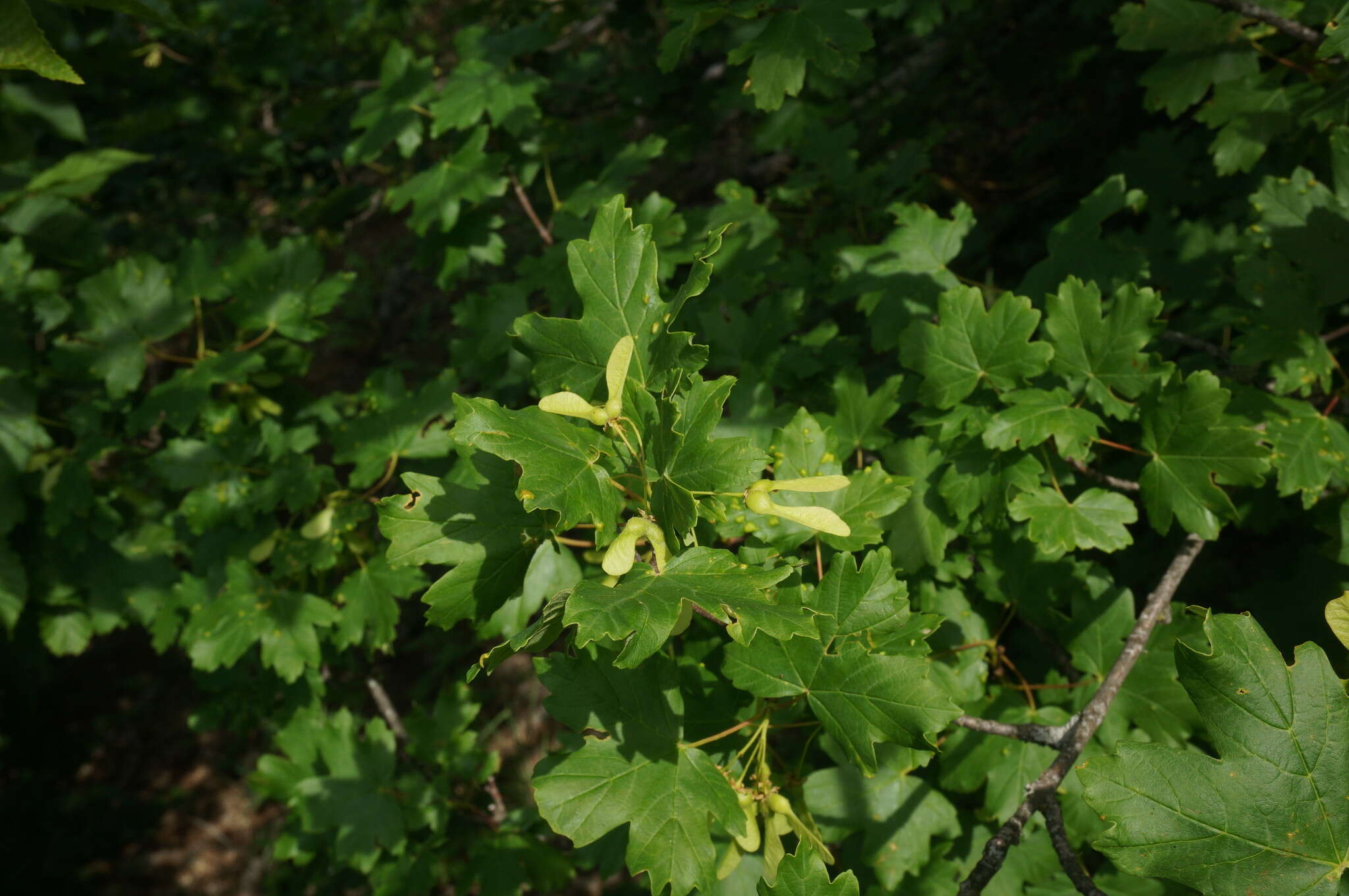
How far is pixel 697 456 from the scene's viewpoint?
1186 mm

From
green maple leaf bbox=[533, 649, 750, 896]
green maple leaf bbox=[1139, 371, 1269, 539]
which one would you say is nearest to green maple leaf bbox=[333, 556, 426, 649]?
green maple leaf bbox=[533, 649, 750, 896]

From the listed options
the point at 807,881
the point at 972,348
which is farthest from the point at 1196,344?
the point at 807,881

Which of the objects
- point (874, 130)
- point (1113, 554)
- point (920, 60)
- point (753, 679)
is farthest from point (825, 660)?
point (920, 60)

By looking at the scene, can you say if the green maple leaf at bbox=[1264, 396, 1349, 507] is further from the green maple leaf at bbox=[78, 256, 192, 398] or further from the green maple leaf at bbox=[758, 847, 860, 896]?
the green maple leaf at bbox=[78, 256, 192, 398]

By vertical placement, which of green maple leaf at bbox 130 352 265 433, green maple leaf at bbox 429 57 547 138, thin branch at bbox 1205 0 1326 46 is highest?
thin branch at bbox 1205 0 1326 46

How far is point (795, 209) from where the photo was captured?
10.6ft

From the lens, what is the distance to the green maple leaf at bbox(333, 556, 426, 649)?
218 centimetres

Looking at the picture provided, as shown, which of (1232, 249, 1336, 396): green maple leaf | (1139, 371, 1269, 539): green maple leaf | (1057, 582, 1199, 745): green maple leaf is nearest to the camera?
(1139, 371, 1269, 539): green maple leaf

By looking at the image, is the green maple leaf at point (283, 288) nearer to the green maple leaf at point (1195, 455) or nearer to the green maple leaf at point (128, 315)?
the green maple leaf at point (128, 315)

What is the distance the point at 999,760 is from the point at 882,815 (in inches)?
10.5

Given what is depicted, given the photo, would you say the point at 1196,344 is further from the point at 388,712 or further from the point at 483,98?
the point at 388,712

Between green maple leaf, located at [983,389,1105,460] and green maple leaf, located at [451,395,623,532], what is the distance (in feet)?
2.55

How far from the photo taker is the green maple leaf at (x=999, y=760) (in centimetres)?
171

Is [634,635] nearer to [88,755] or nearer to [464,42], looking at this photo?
[464,42]
